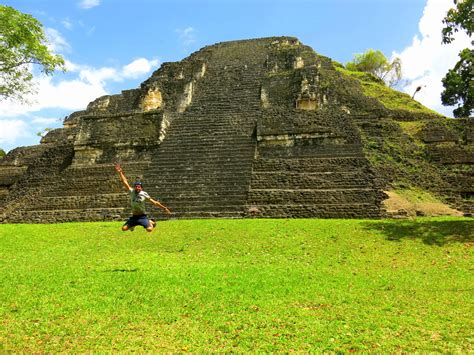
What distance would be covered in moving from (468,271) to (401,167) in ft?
22.2

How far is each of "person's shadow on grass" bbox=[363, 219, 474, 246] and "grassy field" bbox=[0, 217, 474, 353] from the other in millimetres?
24

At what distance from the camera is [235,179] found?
1208cm

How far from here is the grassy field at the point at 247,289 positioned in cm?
385

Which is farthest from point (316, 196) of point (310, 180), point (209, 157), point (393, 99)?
point (393, 99)

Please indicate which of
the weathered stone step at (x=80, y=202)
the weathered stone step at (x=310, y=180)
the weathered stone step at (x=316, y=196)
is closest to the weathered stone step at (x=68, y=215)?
the weathered stone step at (x=80, y=202)

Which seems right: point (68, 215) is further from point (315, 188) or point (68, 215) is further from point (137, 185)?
point (315, 188)

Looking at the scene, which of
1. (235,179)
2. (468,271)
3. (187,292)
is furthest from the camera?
(235,179)

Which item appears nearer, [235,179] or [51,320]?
[51,320]

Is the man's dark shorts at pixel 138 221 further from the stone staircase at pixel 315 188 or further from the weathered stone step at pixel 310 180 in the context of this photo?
the weathered stone step at pixel 310 180

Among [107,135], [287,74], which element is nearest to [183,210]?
[107,135]

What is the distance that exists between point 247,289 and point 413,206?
7.00m

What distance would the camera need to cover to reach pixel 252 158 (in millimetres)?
12930

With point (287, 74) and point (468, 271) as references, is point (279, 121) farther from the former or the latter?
point (468, 271)

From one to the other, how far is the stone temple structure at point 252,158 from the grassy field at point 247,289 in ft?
6.31
